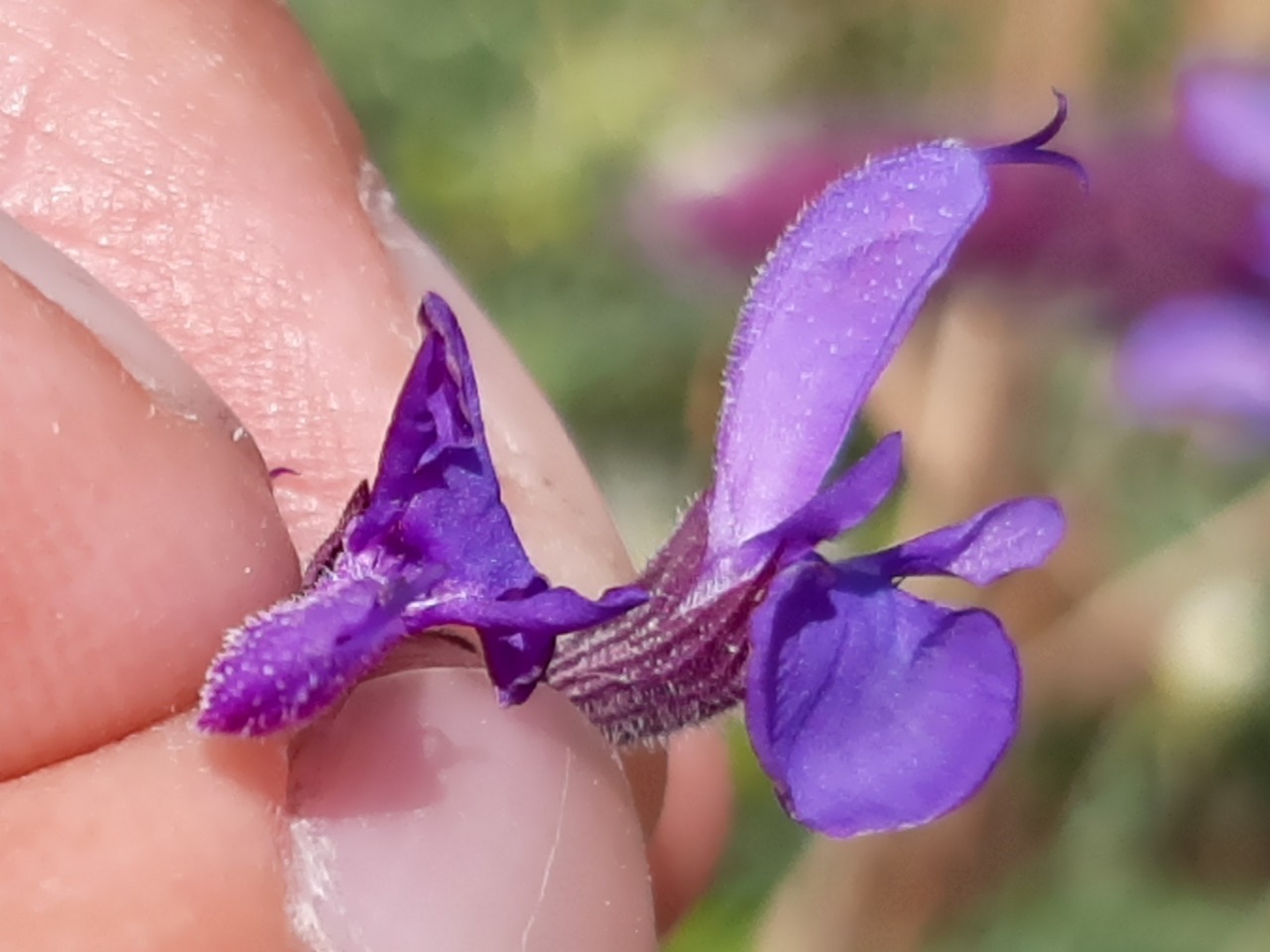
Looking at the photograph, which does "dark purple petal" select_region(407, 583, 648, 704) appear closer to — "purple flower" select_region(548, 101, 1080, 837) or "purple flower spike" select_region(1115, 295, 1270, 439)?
"purple flower" select_region(548, 101, 1080, 837)

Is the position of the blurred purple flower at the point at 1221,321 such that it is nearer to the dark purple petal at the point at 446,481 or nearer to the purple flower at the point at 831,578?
the purple flower at the point at 831,578

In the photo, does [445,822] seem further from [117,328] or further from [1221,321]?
[1221,321]

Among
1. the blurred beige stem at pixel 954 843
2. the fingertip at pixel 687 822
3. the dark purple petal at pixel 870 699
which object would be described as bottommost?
the blurred beige stem at pixel 954 843

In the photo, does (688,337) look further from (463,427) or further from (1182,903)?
(463,427)

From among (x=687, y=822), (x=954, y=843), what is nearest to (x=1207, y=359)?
(x=954, y=843)

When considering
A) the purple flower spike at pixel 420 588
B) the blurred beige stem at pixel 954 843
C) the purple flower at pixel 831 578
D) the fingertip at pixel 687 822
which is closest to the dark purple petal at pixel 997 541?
the purple flower at pixel 831 578

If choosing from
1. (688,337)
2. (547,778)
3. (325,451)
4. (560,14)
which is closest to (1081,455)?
(688,337)

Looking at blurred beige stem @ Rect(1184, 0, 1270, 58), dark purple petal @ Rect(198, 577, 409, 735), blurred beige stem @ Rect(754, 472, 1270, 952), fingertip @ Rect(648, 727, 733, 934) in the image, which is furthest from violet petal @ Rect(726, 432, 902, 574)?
blurred beige stem @ Rect(1184, 0, 1270, 58)
